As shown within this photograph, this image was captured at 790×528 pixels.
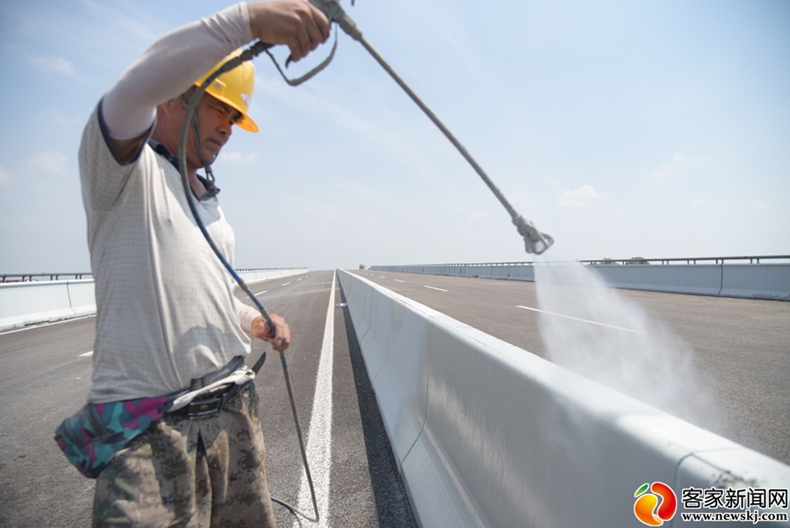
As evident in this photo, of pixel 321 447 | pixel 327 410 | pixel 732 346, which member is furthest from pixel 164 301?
pixel 732 346

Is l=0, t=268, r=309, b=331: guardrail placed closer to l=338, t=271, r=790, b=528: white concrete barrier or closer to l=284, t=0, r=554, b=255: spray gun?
l=338, t=271, r=790, b=528: white concrete barrier

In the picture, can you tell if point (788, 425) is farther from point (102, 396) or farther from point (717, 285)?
point (717, 285)

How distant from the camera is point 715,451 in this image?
0.99m

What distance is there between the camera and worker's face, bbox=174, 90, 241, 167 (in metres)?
1.71

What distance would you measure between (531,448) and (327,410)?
3165 millimetres

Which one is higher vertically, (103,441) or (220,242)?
(220,242)

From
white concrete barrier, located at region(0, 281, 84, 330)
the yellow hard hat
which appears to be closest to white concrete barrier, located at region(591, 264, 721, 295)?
the yellow hard hat

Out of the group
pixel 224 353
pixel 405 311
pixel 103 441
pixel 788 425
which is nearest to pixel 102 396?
pixel 103 441

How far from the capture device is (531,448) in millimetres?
1649

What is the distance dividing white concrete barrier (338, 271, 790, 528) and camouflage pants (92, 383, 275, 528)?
3.48 feet

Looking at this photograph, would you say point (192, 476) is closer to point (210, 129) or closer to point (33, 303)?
point (210, 129)

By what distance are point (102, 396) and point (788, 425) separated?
17.0 ft

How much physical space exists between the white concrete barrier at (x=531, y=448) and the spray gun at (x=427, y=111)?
0.60 meters

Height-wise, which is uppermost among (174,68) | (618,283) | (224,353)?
(174,68)
